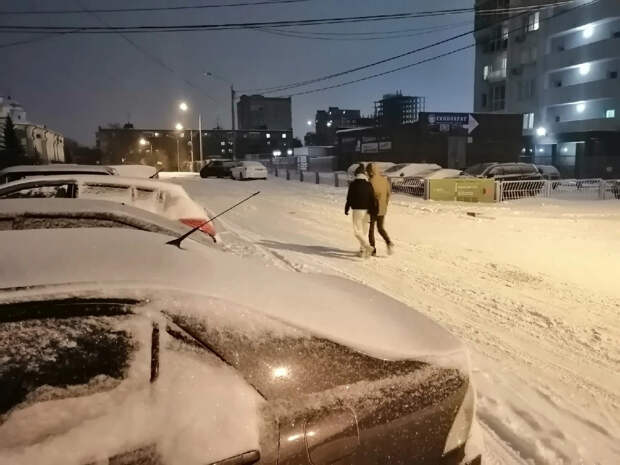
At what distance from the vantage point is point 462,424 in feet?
7.36

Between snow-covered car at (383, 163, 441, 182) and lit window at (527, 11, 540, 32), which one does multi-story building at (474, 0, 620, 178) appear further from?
snow-covered car at (383, 163, 441, 182)

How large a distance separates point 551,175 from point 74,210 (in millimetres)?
29463

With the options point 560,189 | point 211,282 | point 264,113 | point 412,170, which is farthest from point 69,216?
point 264,113

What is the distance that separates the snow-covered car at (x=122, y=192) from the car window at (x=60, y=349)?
4937 millimetres

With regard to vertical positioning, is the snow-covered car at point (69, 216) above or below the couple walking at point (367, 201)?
above

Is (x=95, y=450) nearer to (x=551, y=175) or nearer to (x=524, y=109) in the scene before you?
(x=551, y=175)

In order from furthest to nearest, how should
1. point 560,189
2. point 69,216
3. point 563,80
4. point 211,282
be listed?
point 563,80, point 560,189, point 69,216, point 211,282

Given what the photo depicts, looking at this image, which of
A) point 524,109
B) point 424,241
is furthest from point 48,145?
point 424,241

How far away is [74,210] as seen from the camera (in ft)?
12.4

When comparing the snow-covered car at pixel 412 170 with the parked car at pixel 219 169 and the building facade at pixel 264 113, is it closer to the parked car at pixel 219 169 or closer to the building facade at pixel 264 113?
the parked car at pixel 219 169

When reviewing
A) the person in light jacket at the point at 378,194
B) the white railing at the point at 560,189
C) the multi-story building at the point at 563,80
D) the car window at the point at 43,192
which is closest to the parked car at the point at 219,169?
the white railing at the point at 560,189

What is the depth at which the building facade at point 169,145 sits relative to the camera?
75562 millimetres

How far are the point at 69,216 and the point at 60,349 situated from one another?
2187 millimetres

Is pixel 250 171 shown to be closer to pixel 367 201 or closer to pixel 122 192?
pixel 367 201
